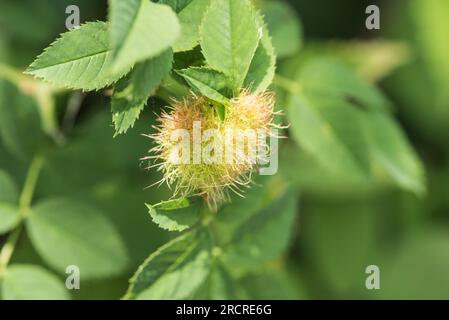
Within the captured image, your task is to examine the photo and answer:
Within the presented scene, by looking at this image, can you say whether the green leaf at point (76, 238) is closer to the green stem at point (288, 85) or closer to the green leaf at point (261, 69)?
the green stem at point (288, 85)

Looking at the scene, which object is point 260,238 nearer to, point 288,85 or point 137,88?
point 288,85

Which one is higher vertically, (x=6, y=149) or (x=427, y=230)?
(x=6, y=149)

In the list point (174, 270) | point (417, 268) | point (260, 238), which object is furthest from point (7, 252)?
point (417, 268)

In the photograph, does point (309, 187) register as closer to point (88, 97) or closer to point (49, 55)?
point (88, 97)

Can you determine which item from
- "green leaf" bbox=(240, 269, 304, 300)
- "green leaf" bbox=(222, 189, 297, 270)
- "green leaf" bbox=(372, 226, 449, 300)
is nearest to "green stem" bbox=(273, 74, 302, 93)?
"green leaf" bbox=(222, 189, 297, 270)
